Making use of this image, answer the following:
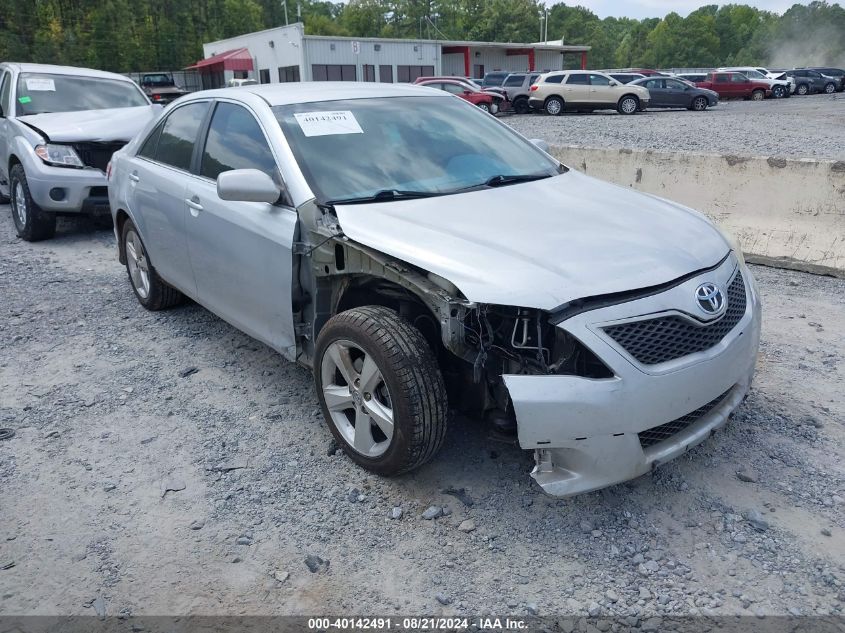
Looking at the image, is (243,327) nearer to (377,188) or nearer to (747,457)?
(377,188)

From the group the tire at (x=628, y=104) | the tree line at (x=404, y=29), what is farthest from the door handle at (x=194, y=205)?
the tree line at (x=404, y=29)

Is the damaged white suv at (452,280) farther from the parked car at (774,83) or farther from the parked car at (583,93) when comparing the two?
the parked car at (774,83)

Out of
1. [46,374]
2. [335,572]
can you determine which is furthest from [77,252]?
[335,572]

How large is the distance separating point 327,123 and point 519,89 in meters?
24.7

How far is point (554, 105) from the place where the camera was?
25.3 meters

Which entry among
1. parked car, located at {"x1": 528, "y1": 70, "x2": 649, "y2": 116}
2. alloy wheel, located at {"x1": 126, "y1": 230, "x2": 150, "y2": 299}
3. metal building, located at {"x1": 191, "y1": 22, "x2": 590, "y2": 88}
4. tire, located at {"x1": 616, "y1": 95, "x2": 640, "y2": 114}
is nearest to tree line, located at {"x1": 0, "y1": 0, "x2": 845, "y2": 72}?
metal building, located at {"x1": 191, "y1": 22, "x2": 590, "y2": 88}

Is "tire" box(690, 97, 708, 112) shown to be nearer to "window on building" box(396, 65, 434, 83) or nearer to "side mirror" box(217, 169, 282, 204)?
"window on building" box(396, 65, 434, 83)

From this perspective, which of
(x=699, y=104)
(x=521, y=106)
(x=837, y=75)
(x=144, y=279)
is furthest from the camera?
(x=837, y=75)

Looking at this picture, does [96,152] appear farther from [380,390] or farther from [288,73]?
[288,73]

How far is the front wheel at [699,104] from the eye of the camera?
27422 mm

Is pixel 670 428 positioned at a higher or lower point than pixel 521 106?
lower

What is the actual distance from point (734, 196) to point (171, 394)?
486 cm

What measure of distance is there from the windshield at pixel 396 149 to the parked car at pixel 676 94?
84.6ft

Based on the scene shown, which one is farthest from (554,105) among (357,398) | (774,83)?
(357,398)
